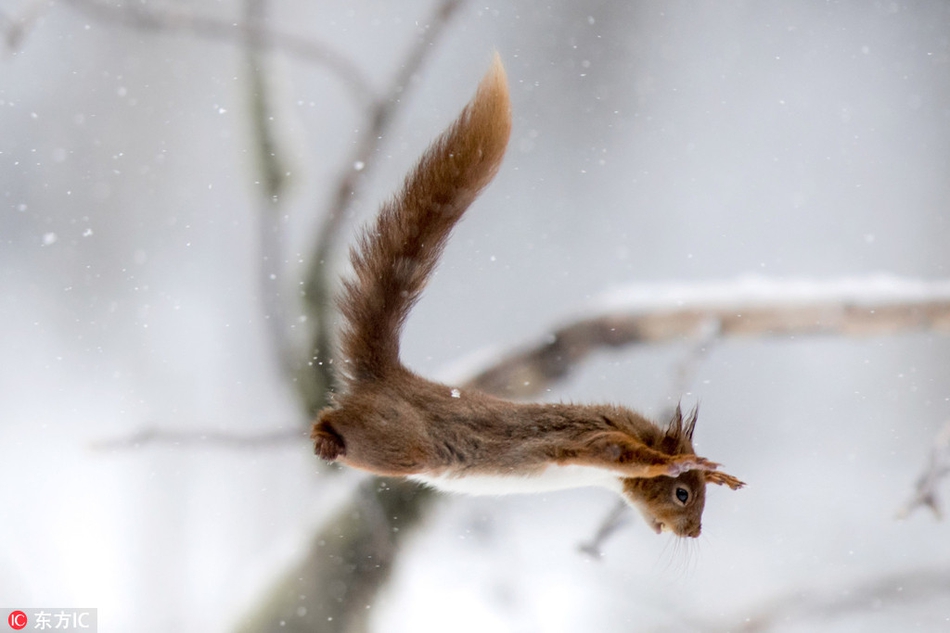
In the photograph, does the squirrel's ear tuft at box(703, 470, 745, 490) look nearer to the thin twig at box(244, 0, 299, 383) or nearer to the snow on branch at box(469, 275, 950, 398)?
the snow on branch at box(469, 275, 950, 398)

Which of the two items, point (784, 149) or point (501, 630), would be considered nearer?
point (501, 630)

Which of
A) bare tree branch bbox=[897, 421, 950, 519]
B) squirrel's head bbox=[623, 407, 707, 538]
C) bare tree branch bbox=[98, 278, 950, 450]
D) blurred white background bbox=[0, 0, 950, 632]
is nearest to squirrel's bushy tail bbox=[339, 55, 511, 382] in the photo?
A: squirrel's head bbox=[623, 407, 707, 538]

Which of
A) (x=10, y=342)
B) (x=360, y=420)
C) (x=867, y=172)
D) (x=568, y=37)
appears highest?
(x=867, y=172)

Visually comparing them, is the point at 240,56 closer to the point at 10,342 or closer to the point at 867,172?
the point at 10,342

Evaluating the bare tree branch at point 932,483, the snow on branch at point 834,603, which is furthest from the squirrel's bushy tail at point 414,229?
the snow on branch at point 834,603

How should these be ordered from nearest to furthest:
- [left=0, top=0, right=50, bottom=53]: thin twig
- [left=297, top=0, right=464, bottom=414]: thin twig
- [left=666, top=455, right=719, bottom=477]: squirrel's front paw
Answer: [left=666, top=455, right=719, bottom=477]: squirrel's front paw < [left=297, top=0, right=464, bottom=414]: thin twig < [left=0, top=0, right=50, bottom=53]: thin twig

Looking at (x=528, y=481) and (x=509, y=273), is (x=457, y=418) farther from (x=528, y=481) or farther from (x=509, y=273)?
(x=509, y=273)

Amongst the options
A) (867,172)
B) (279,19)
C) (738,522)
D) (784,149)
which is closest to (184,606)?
(738,522)

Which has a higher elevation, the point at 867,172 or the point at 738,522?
the point at 867,172

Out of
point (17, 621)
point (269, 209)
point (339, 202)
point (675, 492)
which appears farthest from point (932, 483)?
point (17, 621)
